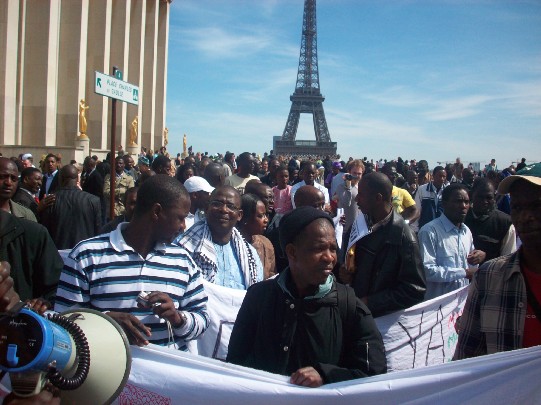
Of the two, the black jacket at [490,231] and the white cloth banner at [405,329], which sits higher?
the black jacket at [490,231]

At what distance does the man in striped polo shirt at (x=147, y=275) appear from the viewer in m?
3.06

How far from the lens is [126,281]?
3098mm

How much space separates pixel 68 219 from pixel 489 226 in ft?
16.5

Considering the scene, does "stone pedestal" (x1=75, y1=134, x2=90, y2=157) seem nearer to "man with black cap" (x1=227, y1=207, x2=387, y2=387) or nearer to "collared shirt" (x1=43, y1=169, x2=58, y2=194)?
"collared shirt" (x1=43, y1=169, x2=58, y2=194)

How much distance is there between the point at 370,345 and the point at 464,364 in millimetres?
442

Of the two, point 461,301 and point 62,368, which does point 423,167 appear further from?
point 62,368

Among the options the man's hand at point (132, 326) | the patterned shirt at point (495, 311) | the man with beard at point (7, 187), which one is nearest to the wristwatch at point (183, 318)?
the man's hand at point (132, 326)

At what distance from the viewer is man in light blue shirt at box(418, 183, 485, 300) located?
17.6 feet

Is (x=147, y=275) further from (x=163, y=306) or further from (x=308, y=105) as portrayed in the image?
(x=308, y=105)

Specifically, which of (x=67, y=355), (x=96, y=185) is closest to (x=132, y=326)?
(x=67, y=355)

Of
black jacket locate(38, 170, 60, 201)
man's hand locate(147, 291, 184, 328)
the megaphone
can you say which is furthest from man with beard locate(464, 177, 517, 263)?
black jacket locate(38, 170, 60, 201)

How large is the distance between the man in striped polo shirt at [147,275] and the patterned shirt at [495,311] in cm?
144

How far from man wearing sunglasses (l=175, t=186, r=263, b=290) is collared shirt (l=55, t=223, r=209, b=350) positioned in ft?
4.03

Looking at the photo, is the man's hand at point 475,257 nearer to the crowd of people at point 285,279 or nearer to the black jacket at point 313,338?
the crowd of people at point 285,279
